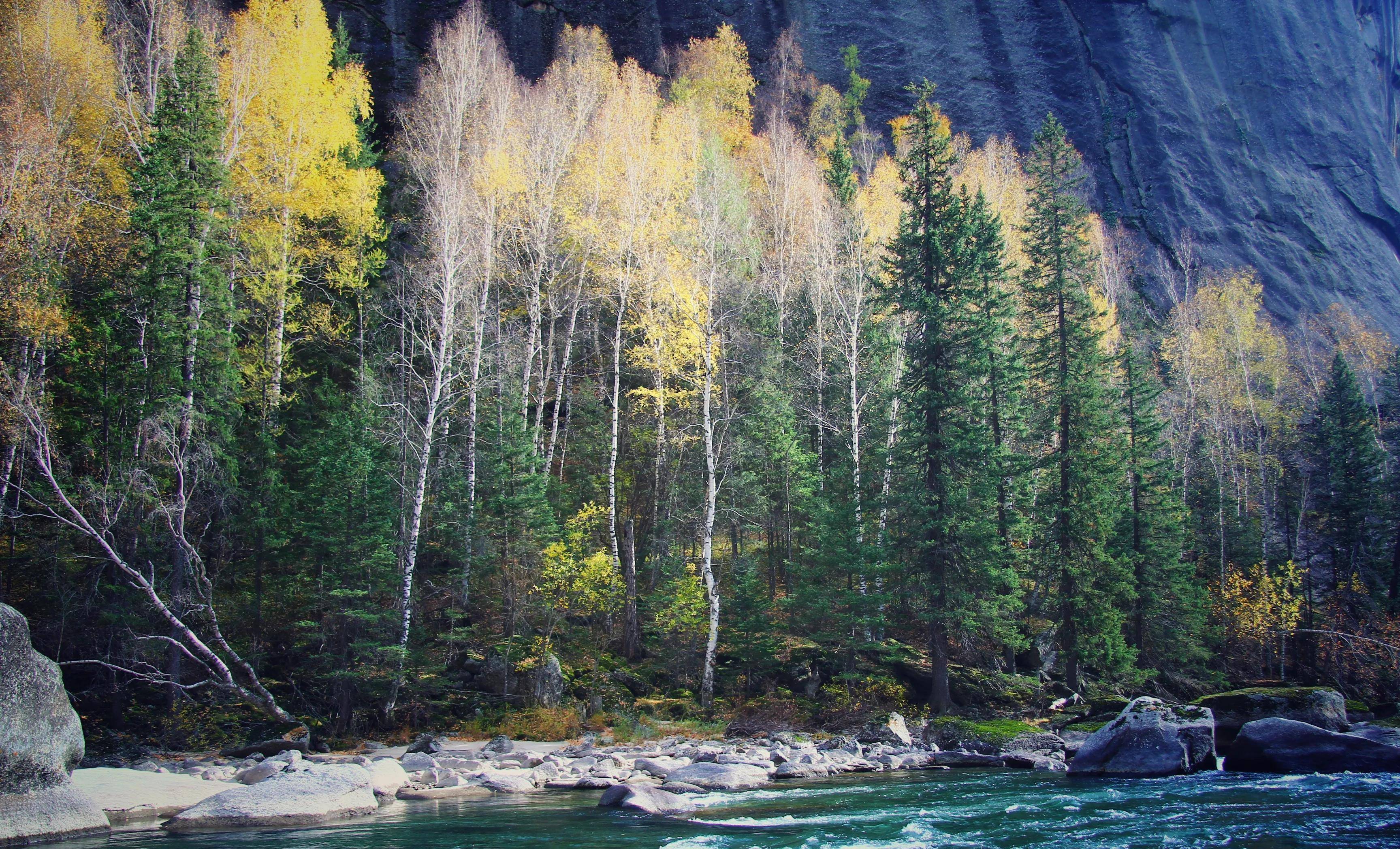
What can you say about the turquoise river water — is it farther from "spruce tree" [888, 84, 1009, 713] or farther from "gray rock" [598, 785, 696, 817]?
"spruce tree" [888, 84, 1009, 713]

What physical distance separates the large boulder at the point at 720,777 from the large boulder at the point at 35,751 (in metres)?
8.17

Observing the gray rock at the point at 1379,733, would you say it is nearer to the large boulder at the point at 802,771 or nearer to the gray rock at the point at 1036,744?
the gray rock at the point at 1036,744

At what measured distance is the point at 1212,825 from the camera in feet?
28.3

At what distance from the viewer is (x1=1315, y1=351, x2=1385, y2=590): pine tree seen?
31.0m

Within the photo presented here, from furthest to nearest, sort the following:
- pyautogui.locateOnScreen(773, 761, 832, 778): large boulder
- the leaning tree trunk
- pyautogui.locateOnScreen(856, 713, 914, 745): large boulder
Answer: the leaning tree trunk, pyautogui.locateOnScreen(856, 713, 914, 745): large boulder, pyautogui.locateOnScreen(773, 761, 832, 778): large boulder

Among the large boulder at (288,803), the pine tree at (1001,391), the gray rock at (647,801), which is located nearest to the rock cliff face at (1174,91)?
the pine tree at (1001,391)

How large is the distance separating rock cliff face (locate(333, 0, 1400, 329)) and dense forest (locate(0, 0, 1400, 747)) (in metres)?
21.4

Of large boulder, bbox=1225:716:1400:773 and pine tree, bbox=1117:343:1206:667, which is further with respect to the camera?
pine tree, bbox=1117:343:1206:667

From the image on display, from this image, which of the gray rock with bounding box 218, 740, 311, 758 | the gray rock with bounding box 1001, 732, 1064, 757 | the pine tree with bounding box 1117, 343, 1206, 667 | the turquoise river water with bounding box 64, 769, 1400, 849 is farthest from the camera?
the pine tree with bounding box 1117, 343, 1206, 667

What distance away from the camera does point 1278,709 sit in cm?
1584

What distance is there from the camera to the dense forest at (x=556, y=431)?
16953 mm

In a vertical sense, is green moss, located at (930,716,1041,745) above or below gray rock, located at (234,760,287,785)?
below

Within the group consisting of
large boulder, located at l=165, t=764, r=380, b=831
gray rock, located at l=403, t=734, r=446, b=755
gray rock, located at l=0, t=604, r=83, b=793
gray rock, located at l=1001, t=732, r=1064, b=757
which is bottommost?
gray rock, located at l=1001, t=732, r=1064, b=757

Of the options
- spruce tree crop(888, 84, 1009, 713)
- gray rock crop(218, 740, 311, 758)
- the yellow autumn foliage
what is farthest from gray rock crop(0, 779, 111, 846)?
spruce tree crop(888, 84, 1009, 713)
